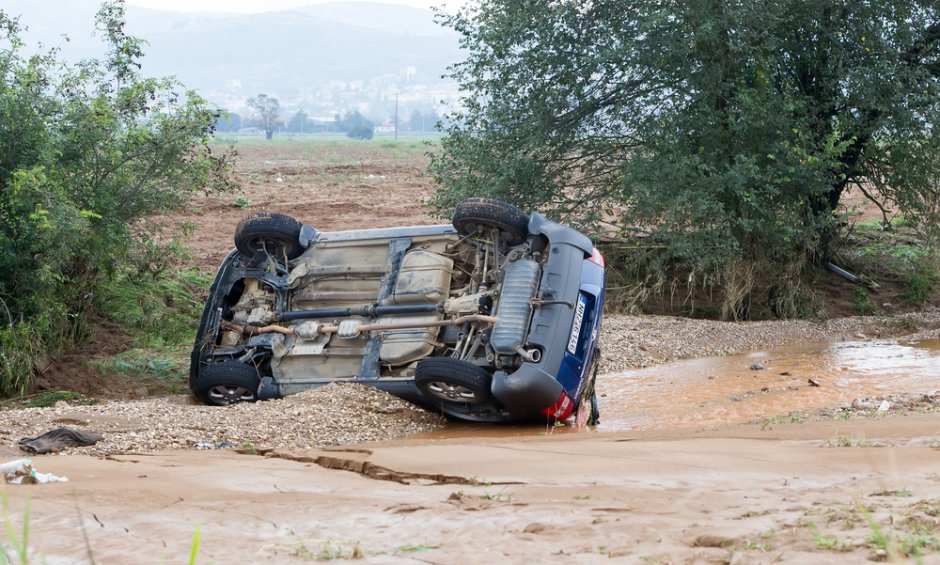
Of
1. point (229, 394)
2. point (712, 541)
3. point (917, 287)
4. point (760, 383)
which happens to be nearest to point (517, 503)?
point (712, 541)

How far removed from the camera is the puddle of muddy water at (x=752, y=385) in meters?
9.60

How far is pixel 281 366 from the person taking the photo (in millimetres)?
9992

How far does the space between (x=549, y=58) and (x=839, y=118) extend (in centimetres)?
405

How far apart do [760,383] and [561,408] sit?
12.0 ft

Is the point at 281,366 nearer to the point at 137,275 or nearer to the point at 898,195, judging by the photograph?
the point at 137,275

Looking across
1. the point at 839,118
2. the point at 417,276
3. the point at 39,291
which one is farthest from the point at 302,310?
the point at 839,118

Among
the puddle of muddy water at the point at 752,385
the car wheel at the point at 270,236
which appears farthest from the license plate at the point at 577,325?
the car wheel at the point at 270,236

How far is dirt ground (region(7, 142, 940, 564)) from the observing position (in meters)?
3.83

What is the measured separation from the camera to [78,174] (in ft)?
39.3

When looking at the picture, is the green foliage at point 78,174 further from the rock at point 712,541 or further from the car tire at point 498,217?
the rock at point 712,541

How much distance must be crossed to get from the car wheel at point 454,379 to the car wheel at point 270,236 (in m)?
2.50

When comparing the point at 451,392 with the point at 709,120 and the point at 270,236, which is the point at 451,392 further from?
the point at 709,120

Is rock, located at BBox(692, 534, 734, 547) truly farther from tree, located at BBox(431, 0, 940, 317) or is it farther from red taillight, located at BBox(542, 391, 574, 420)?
tree, located at BBox(431, 0, 940, 317)

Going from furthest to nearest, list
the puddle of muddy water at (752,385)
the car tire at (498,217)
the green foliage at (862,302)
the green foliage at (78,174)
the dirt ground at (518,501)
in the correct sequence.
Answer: the green foliage at (862,302)
the green foliage at (78,174)
the puddle of muddy water at (752,385)
the car tire at (498,217)
the dirt ground at (518,501)
